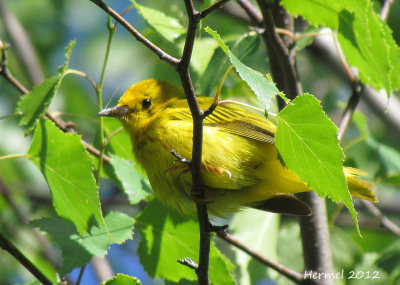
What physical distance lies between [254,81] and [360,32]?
3.15 feet

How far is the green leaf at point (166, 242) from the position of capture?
11.0ft

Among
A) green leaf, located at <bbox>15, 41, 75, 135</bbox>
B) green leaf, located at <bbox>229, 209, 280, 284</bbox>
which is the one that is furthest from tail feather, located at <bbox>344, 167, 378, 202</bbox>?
green leaf, located at <bbox>15, 41, 75, 135</bbox>

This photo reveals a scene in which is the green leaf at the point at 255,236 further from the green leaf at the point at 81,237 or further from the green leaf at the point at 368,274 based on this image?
the green leaf at the point at 81,237

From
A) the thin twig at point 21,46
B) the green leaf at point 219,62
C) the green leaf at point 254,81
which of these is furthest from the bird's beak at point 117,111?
the thin twig at point 21,46

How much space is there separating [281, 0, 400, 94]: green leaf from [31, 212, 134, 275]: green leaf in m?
1.44

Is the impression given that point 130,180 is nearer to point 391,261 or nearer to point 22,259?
point 22,259

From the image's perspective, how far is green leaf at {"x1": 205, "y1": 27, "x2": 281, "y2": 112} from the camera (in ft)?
6.81

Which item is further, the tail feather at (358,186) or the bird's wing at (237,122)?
the tail feather at (358,186)

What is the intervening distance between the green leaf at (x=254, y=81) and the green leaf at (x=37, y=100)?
114cm

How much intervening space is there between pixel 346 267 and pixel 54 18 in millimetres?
5647

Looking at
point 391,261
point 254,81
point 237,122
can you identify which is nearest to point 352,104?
point 237,122

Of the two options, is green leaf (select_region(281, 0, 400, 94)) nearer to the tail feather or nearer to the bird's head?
the tail feather

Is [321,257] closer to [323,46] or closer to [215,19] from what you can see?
[323,46]

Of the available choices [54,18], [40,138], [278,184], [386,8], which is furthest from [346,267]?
[54,18]
